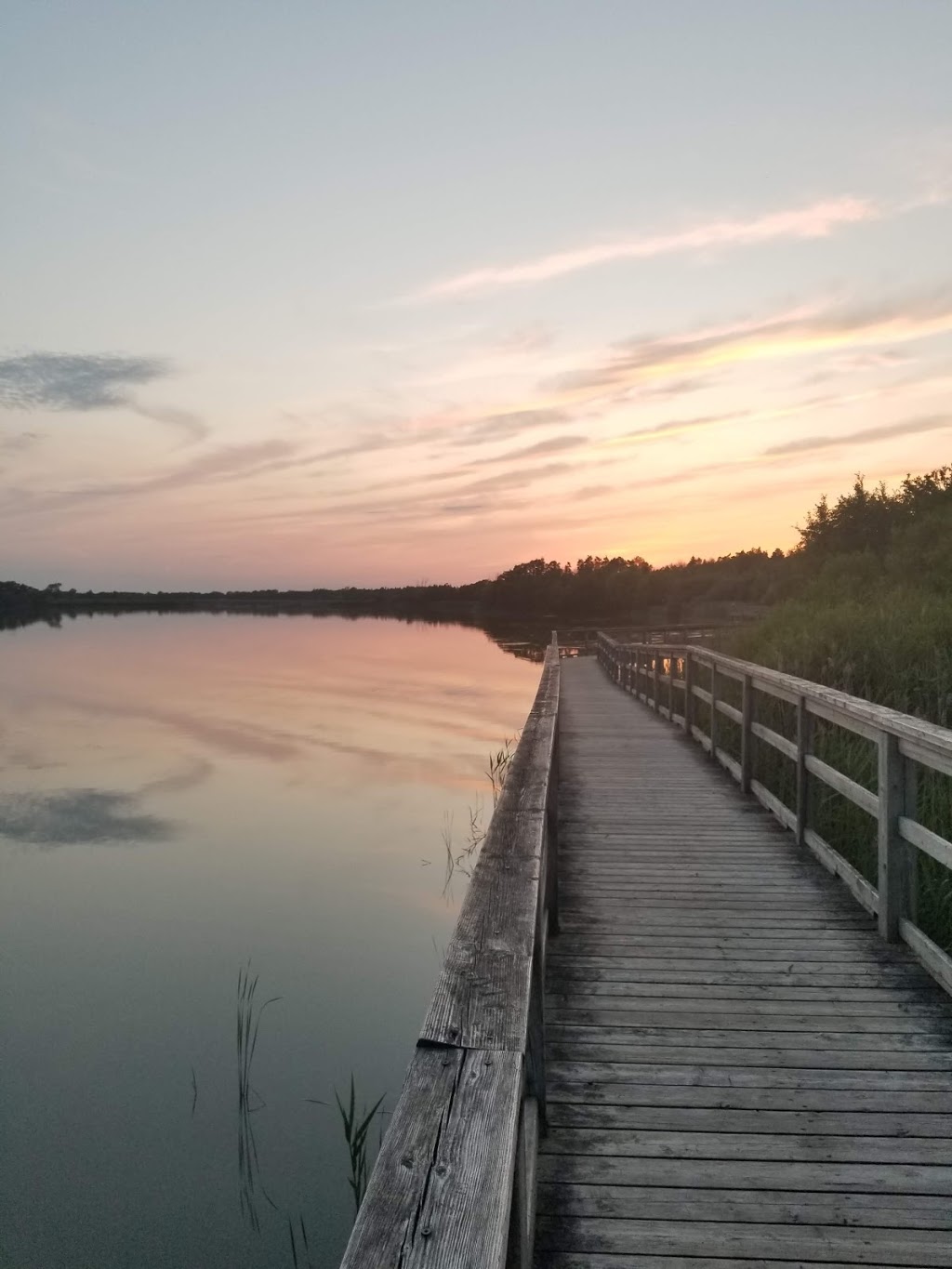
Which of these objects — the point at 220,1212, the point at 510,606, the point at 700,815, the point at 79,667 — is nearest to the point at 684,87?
the point at 700,815

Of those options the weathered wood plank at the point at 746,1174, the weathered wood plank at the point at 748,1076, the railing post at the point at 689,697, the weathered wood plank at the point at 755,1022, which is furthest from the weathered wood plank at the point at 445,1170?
the railing post at the point at 689,697

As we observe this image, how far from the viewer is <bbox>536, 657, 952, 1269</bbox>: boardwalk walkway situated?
7.59ft

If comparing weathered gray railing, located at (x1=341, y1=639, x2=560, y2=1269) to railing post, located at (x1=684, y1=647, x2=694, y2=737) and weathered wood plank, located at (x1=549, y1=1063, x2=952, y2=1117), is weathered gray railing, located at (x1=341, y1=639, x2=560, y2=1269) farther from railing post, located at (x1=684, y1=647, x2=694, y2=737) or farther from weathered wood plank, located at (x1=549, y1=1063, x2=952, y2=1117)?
railing post, located at (x1=684, y1=647, x2=694, y2=737)

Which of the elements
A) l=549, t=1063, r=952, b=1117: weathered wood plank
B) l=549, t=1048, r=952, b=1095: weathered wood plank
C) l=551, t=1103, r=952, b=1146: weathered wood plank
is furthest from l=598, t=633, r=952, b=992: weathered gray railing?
l=551, t=1103, r=952, b=1146: weathered wood plank

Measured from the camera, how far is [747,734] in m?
7.61

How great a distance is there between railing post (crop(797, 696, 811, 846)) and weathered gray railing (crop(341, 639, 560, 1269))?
147 inches

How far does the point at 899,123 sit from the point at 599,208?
148 inches

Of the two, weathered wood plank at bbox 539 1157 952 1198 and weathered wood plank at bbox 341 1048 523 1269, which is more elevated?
weathered wood plank at bbox 341 1048 523 1269

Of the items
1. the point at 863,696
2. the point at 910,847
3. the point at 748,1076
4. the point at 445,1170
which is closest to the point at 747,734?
the point at 863,696

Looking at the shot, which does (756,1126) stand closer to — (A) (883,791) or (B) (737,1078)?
(B) (737,1078)

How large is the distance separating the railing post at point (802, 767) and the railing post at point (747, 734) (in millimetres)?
1525

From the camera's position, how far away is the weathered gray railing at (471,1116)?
3.52 feet

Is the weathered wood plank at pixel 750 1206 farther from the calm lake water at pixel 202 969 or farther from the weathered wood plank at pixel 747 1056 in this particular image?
the calm lake water at pixel 202 969

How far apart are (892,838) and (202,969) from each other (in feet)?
18.4
